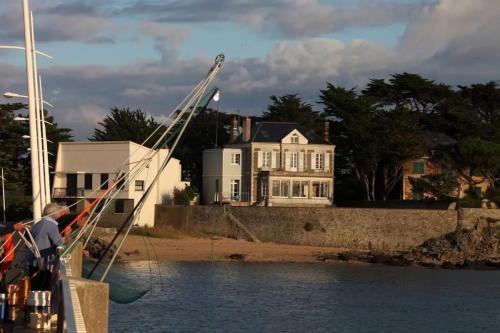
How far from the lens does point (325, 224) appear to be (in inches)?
2822

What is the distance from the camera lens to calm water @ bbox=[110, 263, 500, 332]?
3853 centimetres

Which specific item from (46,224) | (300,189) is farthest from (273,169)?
(46,224)

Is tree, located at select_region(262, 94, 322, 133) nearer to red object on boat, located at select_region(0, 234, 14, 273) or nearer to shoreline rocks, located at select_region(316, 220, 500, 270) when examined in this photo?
shoreline rocks, located at select_region(316, 220, 500, 270)

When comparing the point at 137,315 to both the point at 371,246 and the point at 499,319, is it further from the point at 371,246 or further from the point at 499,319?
the point at 371,246

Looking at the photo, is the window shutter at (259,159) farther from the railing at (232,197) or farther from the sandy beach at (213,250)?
the sandy beach at (213,250)

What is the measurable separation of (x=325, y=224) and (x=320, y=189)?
10.5m

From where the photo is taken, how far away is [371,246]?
72.4 metres

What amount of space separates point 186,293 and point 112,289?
1086 inches

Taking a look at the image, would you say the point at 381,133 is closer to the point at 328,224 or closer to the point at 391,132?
the point at 391,132

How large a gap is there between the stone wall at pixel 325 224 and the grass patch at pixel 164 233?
50 cm

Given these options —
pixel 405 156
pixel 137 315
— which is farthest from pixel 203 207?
pixel 137 315

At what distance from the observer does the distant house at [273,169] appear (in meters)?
80.3

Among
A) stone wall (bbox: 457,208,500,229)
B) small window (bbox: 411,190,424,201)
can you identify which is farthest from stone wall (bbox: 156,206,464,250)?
small window (bbox: 411,190,424,201)

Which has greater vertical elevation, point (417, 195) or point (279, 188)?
point (279, 188)
